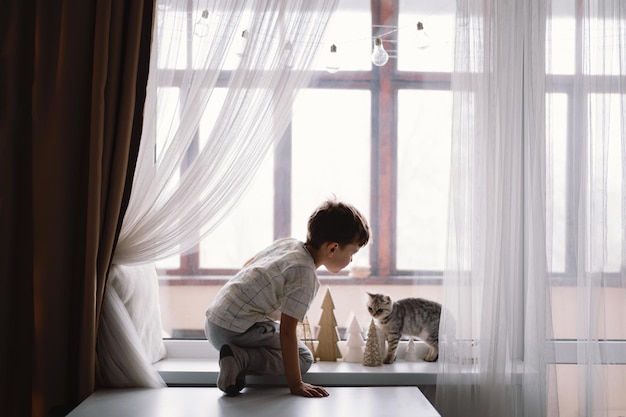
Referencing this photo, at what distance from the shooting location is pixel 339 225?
6.88 ft

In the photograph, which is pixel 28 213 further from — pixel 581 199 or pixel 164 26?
pixel 581 199

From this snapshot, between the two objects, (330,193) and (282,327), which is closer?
(282,327)

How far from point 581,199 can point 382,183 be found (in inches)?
28.0

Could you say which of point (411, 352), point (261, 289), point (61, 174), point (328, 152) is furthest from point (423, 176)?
point (61, 174)

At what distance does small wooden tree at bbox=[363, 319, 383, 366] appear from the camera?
2256 mm

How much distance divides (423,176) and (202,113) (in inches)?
32.4

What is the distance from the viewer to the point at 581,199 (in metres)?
1.96

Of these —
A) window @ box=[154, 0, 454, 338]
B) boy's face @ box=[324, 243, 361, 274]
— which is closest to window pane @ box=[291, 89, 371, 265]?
window @ box=[154, 0, 454, 338]

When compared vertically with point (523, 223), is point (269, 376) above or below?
below

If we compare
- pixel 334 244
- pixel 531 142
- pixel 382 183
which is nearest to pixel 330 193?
pixel 382 183

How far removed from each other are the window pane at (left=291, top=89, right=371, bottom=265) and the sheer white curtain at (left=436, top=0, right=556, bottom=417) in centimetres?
43

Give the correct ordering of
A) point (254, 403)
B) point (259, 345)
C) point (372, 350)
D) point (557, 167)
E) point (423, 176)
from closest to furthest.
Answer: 1. point (254, 403)
2. point (557, 167)
3. point (259, 345)
4. point (372, 350)
5. point (423, 176)

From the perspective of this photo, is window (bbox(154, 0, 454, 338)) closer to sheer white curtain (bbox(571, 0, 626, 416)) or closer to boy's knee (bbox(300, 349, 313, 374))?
boy's knee (bbox(300, 349, 313, 374))

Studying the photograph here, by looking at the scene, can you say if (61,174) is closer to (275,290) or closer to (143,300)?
(143,300)
